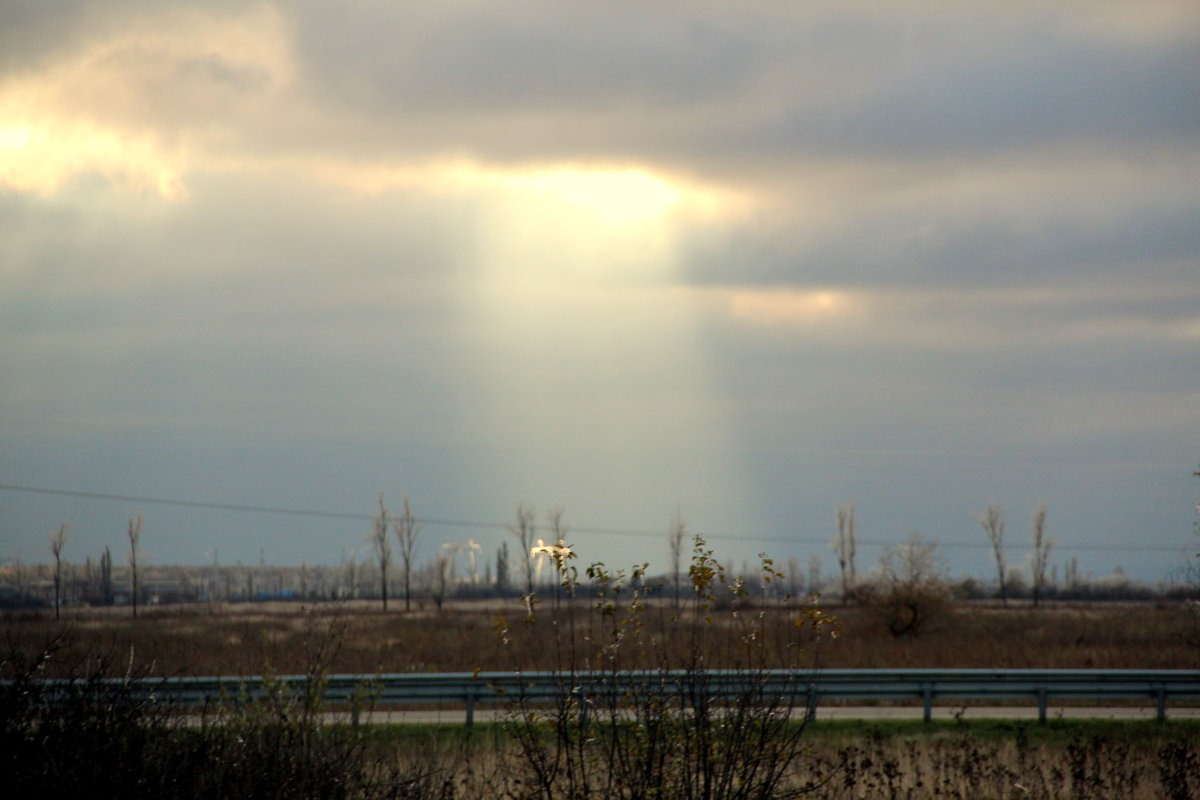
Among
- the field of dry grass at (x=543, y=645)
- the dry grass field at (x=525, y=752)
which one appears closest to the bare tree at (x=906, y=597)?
the field of dry grass at (x=543, y=645)

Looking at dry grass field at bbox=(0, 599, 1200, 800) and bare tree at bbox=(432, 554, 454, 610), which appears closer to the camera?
dry grass field at bbox=(0, 599, 1200, 800)

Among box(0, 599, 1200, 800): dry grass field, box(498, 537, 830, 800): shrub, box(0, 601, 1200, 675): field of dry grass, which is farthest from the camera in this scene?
box(0, 601, 1200, 675): field of dry grass

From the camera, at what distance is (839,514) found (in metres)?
130

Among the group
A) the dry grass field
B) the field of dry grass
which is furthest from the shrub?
the field of dry grass

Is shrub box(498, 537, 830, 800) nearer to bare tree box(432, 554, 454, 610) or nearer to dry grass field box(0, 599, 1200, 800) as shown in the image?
dry grass field box(0, 599, 1200, 800)

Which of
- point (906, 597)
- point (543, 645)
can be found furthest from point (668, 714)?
point (906, 597)

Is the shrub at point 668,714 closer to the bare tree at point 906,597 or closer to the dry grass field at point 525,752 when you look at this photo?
the dry grass field at point 525,752

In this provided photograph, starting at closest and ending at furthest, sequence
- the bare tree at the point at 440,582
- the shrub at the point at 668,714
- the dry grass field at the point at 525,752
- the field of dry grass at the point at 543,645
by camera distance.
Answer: the dry grass field at the point at 525,752
the shrub at the point at 668,714
the field of dry grass at the point at 543,645
the bare tree at the point at 440,582

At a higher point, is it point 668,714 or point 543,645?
point 668,714

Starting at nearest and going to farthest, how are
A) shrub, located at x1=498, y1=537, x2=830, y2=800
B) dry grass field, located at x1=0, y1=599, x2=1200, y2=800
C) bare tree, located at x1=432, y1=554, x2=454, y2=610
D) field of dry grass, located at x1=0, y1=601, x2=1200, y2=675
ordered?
dry grass field, located at x1=0, y1=599, x2=1200, y2=800 → shrub, located at x1=498, y1=537, x2=830, y2=800 → field of dry grass, located at x1=0, y1=601, x2=1200, y2=675 → bare tree, located at x1=432, y1=554, x2=454, y2=610

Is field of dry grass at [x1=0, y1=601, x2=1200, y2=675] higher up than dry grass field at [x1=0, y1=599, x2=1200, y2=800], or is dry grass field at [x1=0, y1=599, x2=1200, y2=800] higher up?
dry grass field at [x1=0, y1=599, x2=1200, y2=800]

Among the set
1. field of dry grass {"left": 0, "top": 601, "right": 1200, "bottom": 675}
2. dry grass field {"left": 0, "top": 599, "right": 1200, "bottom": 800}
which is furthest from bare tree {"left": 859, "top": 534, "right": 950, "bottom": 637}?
dry grass field {"left": 0, "top": 599, "right": 1200, "bottom": 800}

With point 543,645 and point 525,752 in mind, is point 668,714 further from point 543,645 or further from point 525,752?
point 543,645

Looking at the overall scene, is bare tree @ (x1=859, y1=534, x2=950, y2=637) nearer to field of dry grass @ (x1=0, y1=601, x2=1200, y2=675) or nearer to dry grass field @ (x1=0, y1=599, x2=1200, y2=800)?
field of dry grass @ (x1=0, y1=601, x2=1200, y2=675)
